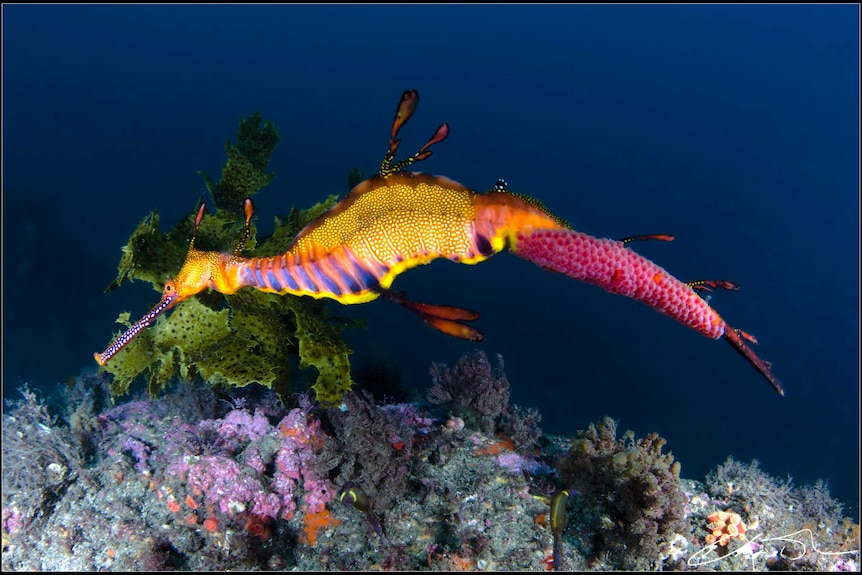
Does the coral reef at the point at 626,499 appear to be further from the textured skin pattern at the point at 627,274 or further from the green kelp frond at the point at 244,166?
the green kelp frond at the point at 244,166

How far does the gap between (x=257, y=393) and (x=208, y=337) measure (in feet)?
4.19

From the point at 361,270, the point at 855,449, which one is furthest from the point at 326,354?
the point at 855,449

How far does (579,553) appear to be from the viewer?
3.79 meters

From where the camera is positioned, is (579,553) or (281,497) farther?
(281,497)

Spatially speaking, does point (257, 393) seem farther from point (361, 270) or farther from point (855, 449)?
point (855, 449)

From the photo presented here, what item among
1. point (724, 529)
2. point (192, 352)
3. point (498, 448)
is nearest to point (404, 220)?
point (192, 352)

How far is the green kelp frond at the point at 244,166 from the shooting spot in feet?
18.2

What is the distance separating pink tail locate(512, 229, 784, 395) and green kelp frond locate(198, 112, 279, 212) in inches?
176

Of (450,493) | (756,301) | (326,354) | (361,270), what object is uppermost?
(361,270)

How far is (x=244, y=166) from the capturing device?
18.3 ft

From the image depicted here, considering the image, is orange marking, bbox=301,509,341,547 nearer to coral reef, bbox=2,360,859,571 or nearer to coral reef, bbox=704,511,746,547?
coral reef, bbox=2,360,859,571

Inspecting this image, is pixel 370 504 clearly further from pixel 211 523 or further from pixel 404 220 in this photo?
pixel 404 220

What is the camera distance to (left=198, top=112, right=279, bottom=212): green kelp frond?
18.2ft

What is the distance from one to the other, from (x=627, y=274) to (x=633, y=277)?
1.3 inches
